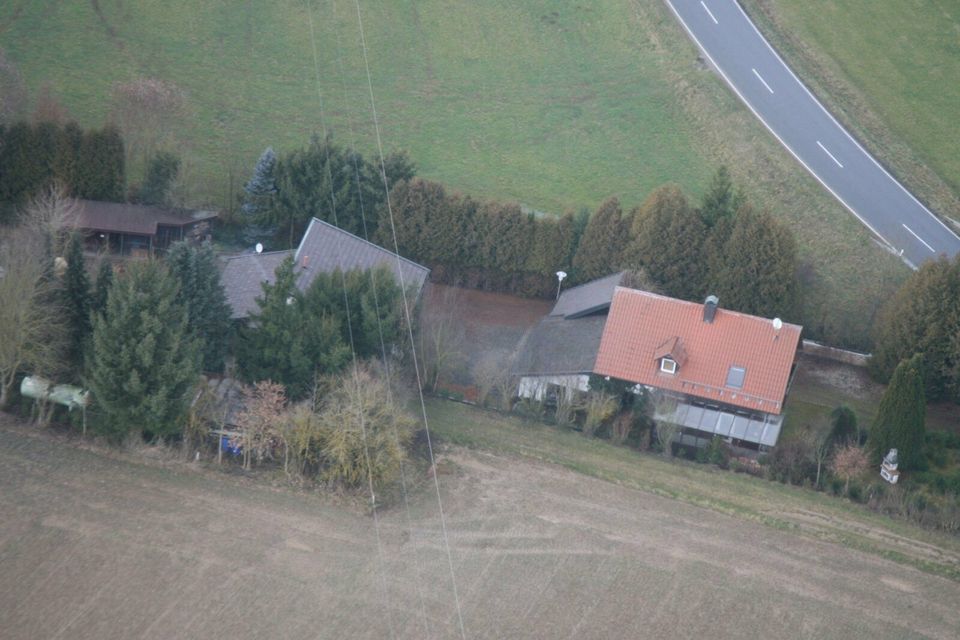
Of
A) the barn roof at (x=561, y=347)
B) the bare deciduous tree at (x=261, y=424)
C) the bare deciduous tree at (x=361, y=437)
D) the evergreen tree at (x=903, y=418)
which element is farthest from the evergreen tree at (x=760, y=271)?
the bare deciduous tree at (x=261, y=424)

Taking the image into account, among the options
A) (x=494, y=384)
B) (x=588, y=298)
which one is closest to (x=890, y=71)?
(x=588, y=298)

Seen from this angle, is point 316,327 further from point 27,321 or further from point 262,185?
point 262,185

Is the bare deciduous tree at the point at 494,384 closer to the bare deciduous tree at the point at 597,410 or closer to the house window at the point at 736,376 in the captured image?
the bare deciduous tree at the point at 597,410

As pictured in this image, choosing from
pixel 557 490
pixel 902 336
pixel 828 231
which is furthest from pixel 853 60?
pixel 557 490

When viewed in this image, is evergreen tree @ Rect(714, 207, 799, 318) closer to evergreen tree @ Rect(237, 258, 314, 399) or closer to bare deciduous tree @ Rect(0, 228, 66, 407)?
evergreen tree @ Rect(237, 258, 314, 399)

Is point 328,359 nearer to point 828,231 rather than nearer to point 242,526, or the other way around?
point 242,526
